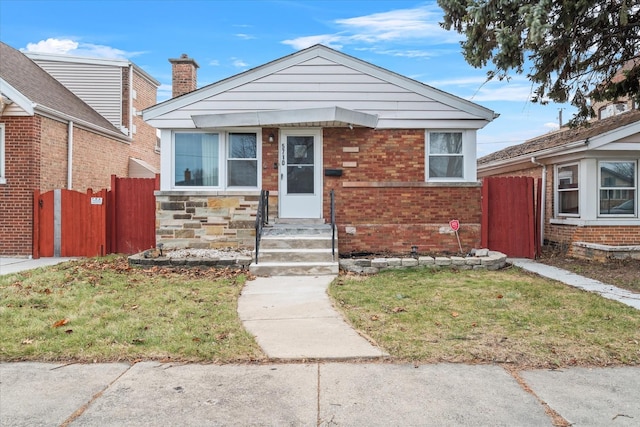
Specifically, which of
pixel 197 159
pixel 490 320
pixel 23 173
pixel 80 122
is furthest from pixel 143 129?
pixel 490 320

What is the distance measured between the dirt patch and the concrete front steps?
16.2 feet

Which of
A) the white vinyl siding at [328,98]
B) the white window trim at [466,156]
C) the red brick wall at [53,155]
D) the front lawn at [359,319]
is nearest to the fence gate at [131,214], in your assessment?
the red brick wall at [53,155]

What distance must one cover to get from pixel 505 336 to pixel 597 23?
20.8 ft

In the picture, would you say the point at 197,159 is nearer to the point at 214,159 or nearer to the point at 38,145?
the point at 214,159

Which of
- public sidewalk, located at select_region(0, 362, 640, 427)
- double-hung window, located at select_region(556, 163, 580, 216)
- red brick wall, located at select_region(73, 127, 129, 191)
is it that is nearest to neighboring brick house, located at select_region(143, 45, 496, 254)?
double-hung window, located at select_region(556, 163, 580, 216)

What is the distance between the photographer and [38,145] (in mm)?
11789

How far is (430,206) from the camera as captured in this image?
1076cm

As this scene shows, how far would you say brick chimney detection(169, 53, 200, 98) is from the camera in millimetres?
13211

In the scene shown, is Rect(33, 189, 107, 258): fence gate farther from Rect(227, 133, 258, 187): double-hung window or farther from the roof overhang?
the roof overhang

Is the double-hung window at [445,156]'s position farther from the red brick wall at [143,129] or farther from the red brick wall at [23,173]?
the red brick wall at [143,129]

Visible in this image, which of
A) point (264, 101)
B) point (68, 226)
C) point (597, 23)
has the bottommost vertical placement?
point (68, 226)

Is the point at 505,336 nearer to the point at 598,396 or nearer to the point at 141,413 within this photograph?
the point at 598,396

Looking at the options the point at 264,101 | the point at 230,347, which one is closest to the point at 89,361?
the point at 230,347

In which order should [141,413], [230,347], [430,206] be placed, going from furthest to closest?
1. [430,206]
2. [230,347]
3. [141,413]
